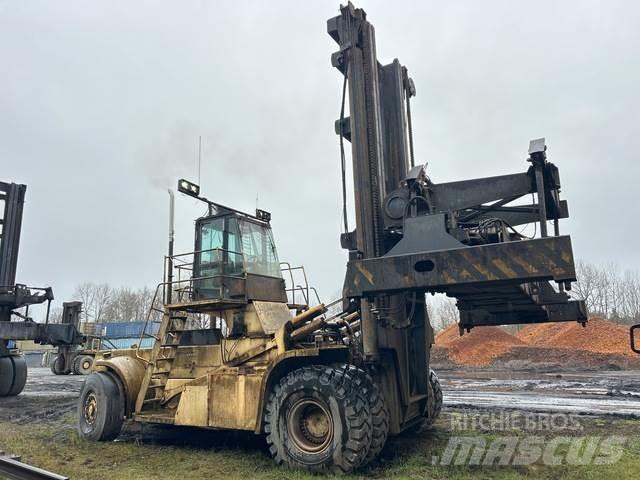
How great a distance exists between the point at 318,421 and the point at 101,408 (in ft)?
13.3

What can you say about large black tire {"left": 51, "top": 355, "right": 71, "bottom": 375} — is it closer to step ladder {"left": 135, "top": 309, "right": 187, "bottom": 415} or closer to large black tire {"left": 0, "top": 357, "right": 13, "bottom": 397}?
large black tire {"left": 0, "top": 357, "right": 13, "bottom": 397}

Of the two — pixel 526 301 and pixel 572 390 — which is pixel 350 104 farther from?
pixel 572 390

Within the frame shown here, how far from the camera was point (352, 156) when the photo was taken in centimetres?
625

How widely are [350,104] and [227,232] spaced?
3011mm

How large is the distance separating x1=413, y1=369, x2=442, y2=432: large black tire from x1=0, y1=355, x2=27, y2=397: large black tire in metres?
11.9

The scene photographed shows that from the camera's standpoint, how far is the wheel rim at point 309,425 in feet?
19.4

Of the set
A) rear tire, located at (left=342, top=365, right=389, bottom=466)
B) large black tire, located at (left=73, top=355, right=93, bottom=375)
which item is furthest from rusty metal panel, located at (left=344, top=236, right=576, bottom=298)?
large black tire, located at (left=73, top=355, right=93, bottom=375)

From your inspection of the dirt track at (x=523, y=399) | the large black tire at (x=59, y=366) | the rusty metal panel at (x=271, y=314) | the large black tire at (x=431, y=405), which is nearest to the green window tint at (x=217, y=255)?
the rusty metal panel at (x=271, y=314)

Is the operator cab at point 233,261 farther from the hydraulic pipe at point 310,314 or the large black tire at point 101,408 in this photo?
the large black tire at point 101,408

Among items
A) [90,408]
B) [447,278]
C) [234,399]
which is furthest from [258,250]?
[447,278]

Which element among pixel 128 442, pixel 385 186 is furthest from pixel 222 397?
pixel 385 186

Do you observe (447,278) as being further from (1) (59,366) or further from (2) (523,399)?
(1) (59,366)

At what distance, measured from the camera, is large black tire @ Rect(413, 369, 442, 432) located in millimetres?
7520

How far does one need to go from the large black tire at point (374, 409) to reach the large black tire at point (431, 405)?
1.72 meters
